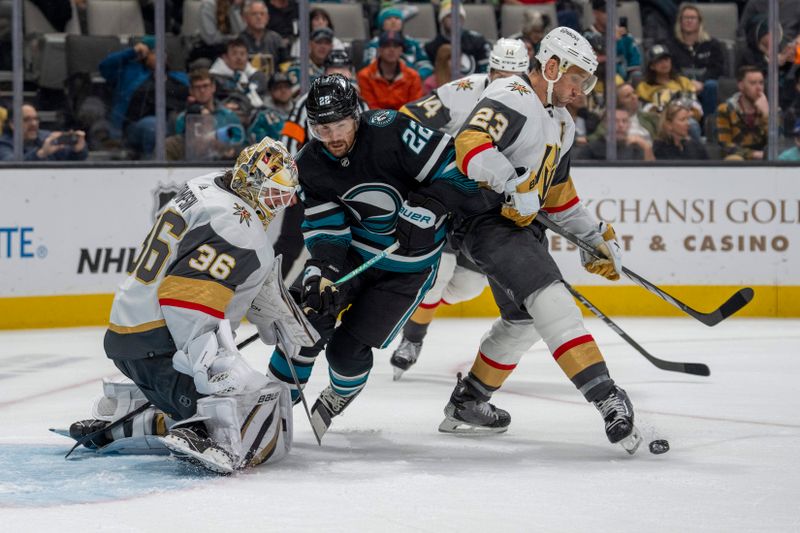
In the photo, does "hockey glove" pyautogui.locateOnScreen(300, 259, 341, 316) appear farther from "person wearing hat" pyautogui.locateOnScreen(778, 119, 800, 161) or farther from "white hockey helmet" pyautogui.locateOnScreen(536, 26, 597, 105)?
"person wearing hat" pyautogui.locateOnScreen(778, 119, 800, 161)

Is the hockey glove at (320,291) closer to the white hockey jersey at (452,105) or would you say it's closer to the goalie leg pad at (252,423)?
the goalie leg pad at (252,423)

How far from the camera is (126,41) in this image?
6.34 metres

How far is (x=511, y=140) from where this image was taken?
3355 millimetres

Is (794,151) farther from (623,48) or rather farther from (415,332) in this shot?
(415,332)

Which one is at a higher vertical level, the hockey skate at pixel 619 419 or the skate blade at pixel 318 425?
the hockey skate at pixel 619 419

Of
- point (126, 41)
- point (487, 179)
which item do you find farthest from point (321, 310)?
point (126, 41)

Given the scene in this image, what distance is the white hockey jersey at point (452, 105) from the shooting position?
4.78 meters

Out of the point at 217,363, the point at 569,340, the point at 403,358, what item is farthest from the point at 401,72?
the point at 217,363

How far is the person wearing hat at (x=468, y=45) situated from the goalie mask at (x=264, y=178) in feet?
12.1

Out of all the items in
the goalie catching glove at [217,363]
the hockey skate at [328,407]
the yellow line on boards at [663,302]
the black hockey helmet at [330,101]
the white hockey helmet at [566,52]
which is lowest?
the yellow line on boards at [663,302]

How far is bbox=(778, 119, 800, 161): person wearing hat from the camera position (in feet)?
21.7

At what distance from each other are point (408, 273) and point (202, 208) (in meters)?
0.72

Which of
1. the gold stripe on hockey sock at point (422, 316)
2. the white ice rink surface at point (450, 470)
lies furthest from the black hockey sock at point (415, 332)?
the white ice rink surface at point (450, 470)

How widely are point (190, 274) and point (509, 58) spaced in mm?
2186
